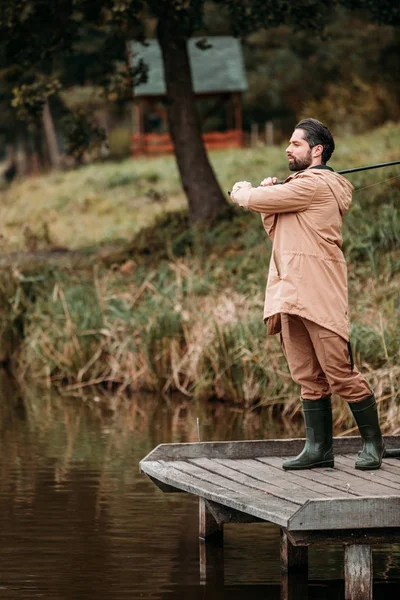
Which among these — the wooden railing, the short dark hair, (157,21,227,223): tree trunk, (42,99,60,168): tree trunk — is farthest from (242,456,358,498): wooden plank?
(42,99,60,168): tree trunk

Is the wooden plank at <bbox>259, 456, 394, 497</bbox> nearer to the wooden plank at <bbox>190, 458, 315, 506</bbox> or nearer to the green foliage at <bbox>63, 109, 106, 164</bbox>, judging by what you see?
the wooden plank at <bbox>190, 458, 315, 506</bbox>

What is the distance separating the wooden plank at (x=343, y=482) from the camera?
6957 millimetres

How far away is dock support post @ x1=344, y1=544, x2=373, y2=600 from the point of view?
6.55 m

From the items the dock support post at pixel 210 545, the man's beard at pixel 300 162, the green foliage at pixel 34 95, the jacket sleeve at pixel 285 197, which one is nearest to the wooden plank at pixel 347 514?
the dock support post at pixel 210 545

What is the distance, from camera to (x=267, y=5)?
18.4 meters

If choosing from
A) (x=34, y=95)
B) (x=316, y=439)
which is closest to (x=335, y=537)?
(x=316, y=439)

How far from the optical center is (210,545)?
26.3 feet

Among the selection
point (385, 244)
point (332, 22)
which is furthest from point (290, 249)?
point (332, 22)

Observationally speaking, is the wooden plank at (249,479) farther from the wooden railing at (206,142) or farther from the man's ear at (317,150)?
the wooden railing at (206,142)

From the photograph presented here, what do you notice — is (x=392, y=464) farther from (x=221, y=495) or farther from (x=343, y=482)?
(x=221, y=495)

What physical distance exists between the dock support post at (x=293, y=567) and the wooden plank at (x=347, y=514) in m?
0.81

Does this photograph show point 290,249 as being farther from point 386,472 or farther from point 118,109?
point 118,109

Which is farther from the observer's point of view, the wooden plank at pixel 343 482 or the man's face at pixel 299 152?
the man's face at pixel 299 152

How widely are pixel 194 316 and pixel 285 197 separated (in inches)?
283
